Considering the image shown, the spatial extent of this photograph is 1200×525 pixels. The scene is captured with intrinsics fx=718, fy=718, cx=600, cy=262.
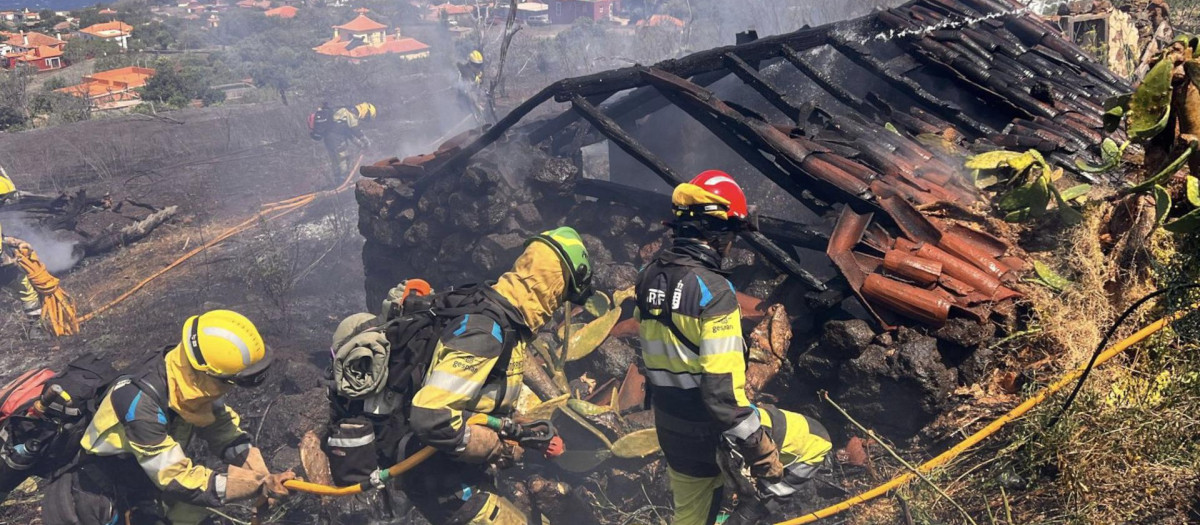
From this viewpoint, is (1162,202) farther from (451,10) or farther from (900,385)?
(451,10)

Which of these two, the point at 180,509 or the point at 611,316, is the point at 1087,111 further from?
the point at 180,509

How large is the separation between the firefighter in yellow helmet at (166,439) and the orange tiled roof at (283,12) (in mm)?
45726

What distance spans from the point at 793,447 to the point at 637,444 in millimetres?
1360

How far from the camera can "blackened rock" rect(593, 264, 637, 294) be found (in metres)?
6.73

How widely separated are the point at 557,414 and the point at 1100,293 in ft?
12.2

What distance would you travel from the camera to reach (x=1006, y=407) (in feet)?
13.5

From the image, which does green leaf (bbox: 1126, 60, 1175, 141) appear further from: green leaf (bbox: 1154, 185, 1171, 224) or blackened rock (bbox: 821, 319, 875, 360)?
blackened rock (bbox: 821, 319, 875, 360)

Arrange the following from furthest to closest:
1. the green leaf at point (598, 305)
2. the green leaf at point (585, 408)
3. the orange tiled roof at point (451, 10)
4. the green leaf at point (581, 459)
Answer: the orange tiled roof at point (451, 10), the green leaf at point (598, 305), the green leaf at point (585, 408), the green leaf at point (581, 459)

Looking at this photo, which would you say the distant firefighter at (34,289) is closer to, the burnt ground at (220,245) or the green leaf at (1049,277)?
the burnt ground at (220,245)

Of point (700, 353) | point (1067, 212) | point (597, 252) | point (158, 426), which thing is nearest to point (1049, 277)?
point (1067, 212)

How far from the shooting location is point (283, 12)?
152 ft

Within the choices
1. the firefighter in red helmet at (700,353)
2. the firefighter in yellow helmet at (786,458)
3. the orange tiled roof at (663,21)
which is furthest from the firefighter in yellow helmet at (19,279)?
the orange tiled roof at (663,21)

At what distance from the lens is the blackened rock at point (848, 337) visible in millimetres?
4535

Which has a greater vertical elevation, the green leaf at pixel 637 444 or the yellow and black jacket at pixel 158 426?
the yellow and black jacket at pixel 158 426
